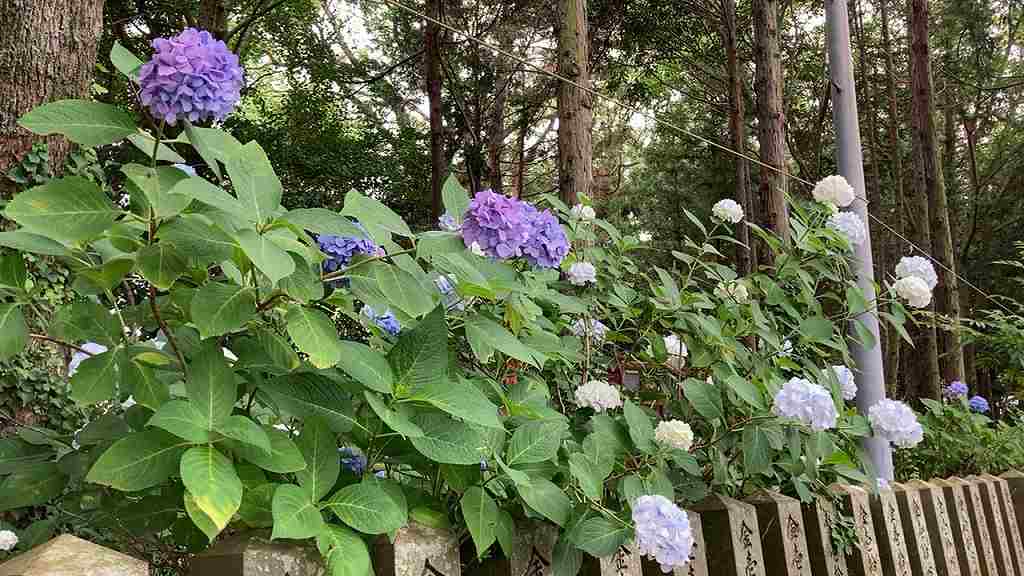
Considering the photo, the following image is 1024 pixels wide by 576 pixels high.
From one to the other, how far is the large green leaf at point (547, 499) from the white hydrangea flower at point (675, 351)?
3.58ft

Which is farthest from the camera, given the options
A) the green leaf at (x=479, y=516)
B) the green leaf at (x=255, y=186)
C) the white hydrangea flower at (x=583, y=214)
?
the white hydrangea flower at (x=583, y=214)

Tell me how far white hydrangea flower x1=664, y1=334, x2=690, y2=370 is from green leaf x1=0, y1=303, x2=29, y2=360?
1584 millimetres

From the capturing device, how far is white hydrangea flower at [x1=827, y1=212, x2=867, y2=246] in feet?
7.23

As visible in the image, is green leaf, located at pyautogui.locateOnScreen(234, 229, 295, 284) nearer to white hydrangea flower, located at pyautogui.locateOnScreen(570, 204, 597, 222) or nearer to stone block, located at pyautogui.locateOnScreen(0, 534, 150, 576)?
stone block, located at pyautogui.locateOnScreen(0, 534, 150, 576)

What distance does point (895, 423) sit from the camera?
2.00 m

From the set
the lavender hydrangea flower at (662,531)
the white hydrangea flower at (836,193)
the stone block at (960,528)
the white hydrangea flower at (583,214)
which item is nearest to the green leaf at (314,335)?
the lavender hydrangea flower at (662,531)

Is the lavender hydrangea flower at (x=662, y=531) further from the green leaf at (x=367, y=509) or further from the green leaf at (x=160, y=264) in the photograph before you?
the green leaf at (x=160, y=264)

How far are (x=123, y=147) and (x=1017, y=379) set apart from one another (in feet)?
32.5

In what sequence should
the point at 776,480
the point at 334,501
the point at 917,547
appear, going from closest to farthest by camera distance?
the point at 334,501 → the point at 776,480 → the point at 917,547

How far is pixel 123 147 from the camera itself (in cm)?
950

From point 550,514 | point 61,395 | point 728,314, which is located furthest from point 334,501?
point 61,395

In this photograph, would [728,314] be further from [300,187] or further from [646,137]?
[646,137]

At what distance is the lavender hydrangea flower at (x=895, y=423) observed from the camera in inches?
78.7

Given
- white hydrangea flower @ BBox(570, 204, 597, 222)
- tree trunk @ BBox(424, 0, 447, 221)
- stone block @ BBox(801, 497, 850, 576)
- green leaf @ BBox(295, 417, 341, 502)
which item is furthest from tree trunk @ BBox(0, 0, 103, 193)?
tree trunk @ BBox(424, 0, 447, 221)
